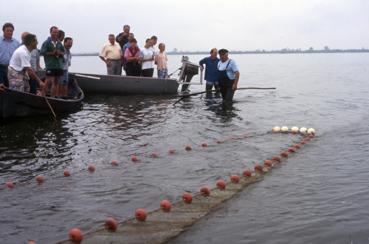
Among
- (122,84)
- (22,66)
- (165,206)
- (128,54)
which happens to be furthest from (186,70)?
(165,206)

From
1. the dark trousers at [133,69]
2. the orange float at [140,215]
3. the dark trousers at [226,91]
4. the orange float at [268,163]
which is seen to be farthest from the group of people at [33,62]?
the orange float at [140,215]

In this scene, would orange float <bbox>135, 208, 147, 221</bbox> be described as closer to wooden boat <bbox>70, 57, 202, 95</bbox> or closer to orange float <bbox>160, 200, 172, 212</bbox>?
orange float <bbox>160, 200, 172, 212</bbox>

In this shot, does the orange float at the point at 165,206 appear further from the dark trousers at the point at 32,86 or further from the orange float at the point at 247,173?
the dark trousers at the point at 32,86

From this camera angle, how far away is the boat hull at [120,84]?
19406 mm

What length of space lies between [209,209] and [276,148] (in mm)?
4559

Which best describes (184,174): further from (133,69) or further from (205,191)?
(133,69)

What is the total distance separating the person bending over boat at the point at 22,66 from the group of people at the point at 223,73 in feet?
20.5

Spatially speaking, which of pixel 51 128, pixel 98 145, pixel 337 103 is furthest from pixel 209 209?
pixel 337 103

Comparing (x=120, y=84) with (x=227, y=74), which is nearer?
(x=227, y=74)

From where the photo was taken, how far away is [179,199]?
6.73m

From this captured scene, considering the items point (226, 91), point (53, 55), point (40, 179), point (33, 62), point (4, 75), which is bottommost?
point (40, 179)

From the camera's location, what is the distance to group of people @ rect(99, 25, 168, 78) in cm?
1833

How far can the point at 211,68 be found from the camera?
18734mm

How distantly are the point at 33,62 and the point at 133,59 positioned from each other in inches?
203
